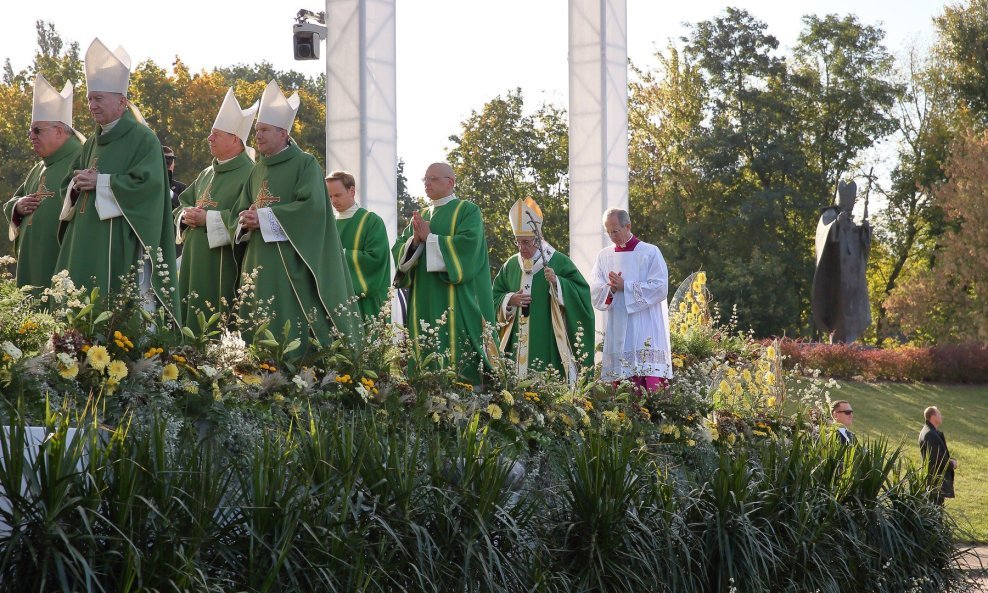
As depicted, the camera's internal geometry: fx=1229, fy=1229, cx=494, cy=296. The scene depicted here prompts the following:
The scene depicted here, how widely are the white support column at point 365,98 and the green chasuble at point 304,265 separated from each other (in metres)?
3.77

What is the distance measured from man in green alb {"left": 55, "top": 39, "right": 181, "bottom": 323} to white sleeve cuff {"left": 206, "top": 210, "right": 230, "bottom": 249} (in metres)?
0.54

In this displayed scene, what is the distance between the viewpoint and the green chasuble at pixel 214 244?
8242 mm

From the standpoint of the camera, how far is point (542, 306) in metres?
11.1

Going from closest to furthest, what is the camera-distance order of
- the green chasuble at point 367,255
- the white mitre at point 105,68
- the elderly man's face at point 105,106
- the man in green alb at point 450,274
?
the white mitre at point 105,68
the elderly man's face at point 105,106
the man in green alb at point 450,274
the green chasuble at point 367,255

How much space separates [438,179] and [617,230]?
5.77 feet

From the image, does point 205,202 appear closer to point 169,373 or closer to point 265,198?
point 265,198

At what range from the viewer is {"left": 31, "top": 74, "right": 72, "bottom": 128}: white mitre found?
8.51 metres

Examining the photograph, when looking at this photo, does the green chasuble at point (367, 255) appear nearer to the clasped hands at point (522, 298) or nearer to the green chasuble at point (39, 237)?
the clasped hands at point (522, 298)

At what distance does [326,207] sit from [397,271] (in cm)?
175

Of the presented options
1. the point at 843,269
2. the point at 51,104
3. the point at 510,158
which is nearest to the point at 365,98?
the point at 51,104

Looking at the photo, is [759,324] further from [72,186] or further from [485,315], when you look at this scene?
→ [72,186]

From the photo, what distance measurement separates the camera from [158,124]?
33125mm

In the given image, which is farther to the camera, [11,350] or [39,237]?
[39,237]

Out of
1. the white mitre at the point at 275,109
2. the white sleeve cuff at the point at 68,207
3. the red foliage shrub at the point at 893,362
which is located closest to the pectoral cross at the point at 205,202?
the white mitre at the point at 275,109
